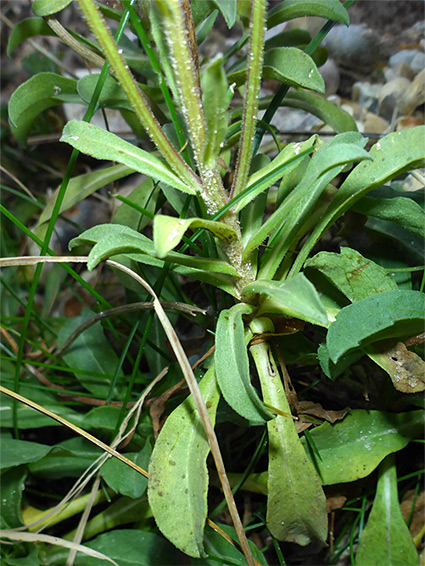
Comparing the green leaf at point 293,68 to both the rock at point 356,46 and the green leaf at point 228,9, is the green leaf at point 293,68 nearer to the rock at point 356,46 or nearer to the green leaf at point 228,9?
the green leaf at point 228,9

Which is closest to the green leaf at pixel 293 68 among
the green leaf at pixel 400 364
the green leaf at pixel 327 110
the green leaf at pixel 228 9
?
the green leaf at pixel 228 9

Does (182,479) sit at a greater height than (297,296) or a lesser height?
lesser

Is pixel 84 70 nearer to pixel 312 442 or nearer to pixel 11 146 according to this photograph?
pixel 11 146

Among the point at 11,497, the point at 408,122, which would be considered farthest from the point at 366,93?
the point at 11,497

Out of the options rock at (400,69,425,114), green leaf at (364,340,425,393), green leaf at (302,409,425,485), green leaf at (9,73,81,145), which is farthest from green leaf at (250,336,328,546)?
rock at (400,69,425,114)

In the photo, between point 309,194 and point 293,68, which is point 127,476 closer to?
point 309,194

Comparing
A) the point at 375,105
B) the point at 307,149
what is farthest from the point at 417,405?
the point at 375,105
